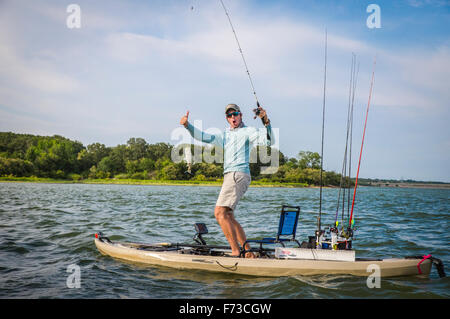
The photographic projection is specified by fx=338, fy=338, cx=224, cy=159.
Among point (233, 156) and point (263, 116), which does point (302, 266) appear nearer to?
point (233, 156)

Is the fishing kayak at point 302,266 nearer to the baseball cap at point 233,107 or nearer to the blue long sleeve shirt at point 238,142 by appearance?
the blue long sleeve shirt at point 238,142

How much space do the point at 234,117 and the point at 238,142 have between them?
0.49m

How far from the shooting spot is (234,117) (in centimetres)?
629

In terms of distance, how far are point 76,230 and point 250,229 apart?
6.14 meters

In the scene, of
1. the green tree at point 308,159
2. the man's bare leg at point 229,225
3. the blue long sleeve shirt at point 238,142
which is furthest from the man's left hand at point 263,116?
the green tree at point 308,159

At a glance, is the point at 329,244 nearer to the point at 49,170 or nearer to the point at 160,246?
the point at 160,246

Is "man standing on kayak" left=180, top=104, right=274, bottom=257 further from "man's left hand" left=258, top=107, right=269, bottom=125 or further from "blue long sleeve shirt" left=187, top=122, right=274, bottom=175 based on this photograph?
"man's left hand" left=258, top=107, right=269, bottom=125

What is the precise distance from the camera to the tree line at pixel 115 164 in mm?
75244

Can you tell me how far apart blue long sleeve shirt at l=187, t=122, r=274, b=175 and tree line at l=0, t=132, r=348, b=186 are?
177 ft

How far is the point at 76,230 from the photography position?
37.1ft

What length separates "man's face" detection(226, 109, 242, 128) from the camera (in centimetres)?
628

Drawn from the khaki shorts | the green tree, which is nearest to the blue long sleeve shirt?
the khaki shorts

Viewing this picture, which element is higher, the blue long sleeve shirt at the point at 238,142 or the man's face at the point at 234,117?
the man's face at the point at 234,117
